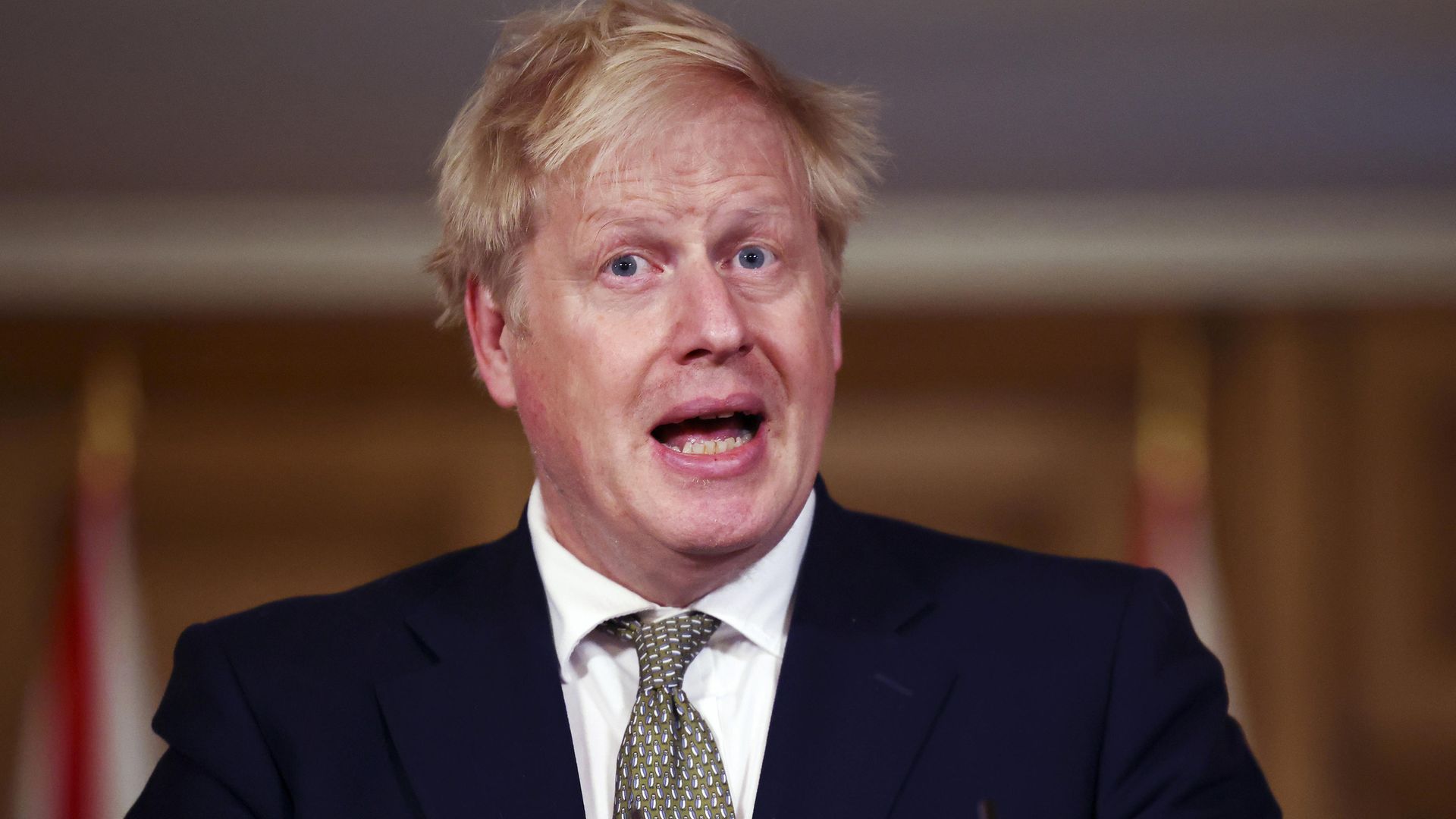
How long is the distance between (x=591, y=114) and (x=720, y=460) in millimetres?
338

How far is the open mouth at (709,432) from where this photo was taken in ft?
4.58

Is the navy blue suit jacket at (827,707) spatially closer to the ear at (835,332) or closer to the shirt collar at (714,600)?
the shirt collar at (714,600)

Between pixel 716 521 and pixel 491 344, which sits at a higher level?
pixel 491 344

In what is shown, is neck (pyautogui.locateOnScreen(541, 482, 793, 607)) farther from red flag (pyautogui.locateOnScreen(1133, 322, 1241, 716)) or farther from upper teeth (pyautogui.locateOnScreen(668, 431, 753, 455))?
red flag (pyautogui.locateOnScreen(1133, 322, 1241, 716))

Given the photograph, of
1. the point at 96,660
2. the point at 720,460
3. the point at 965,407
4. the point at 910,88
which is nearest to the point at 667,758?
the point at 720,460

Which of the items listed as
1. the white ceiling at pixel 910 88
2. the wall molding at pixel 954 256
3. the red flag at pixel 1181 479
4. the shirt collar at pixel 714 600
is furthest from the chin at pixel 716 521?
the wall molding at pixel 954 256

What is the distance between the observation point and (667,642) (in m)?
1.42

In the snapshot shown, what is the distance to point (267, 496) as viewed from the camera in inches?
201

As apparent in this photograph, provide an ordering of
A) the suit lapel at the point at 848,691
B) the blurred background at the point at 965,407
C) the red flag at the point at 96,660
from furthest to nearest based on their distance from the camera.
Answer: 1. the blurred background at the point at 965,407
2. the red flag at the point at 96,660
3. the suit lapel at the point at 848,691

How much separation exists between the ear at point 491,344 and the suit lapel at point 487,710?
18cm

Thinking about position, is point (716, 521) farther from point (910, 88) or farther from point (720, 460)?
point (910, 88)

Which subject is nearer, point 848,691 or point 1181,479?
point 848,691

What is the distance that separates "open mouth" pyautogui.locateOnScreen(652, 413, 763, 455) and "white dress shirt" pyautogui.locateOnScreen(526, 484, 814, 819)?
0.44 ft

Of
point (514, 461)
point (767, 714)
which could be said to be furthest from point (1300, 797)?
point (767, 714)
